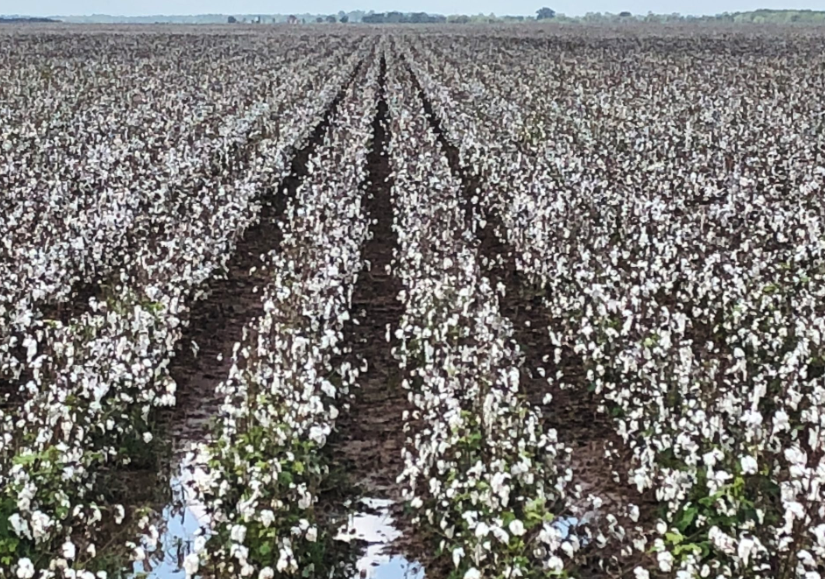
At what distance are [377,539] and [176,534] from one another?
3.96 ft

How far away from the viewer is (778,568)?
18.4 feet

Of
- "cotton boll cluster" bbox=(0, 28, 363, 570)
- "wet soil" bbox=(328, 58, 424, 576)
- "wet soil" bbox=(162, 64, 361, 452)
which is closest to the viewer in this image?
"cotton boll cluster" bbox=(0, 28, 363, 570)

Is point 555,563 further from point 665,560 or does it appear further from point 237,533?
point 237,533

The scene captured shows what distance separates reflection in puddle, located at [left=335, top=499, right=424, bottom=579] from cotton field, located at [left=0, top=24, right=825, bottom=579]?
0.03 metres

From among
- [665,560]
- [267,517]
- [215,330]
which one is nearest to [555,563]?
[665,560]

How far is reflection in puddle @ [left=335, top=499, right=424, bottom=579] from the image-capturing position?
22.1 ft

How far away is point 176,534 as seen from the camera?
7098 mm

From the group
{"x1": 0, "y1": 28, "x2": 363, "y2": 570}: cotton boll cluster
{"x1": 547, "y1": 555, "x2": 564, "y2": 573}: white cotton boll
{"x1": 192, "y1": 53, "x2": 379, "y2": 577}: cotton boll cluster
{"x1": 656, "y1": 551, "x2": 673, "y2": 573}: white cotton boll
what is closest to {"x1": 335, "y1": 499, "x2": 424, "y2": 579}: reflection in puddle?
{"x1": 192, "y1": 53, "x2": 379, "y2": 577}: cotton boll cluster

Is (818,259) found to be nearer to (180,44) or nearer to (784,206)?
(784,206)

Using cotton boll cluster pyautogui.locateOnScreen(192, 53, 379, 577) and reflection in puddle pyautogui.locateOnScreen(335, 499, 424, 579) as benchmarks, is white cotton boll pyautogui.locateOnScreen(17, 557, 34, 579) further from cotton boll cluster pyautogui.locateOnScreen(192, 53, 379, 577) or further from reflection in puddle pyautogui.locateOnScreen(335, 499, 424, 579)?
reflection in puddle pyautogui.locateOnScreen(335, 499, 424, 579)

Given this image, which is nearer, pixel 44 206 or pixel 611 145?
pixel 44 206

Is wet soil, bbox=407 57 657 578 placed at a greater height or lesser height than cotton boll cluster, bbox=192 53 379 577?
lesser

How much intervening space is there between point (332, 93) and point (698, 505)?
2636 cm

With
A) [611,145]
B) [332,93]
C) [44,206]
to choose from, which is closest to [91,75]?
[332,93]
